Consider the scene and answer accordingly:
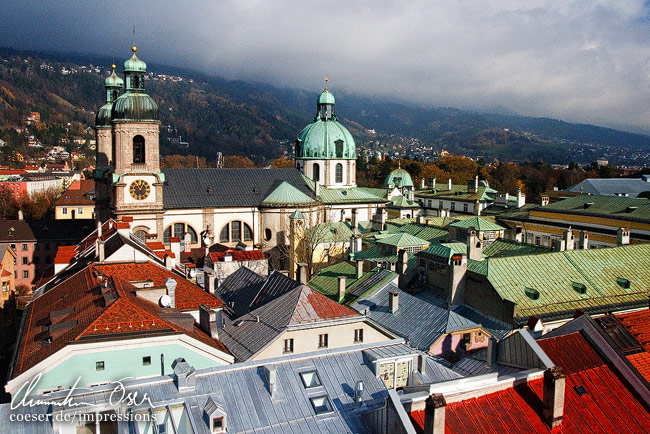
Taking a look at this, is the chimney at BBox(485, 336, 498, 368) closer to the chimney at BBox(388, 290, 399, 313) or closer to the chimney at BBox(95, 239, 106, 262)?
the chimney at BBox(388, 290, 399, 313)

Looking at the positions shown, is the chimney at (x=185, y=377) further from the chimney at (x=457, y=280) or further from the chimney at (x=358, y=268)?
the chimney at (x=358, y=268)

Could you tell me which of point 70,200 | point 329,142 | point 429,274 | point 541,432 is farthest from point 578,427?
point 70,200

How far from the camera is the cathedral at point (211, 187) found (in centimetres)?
A: 5381

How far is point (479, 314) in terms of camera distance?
101ft

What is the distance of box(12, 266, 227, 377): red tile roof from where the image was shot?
19.6 metres

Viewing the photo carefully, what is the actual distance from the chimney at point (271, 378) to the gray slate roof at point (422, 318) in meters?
11.1

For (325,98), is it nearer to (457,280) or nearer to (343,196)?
(343,196)

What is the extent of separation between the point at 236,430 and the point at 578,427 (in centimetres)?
831

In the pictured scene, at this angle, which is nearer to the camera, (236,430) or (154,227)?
(236,430)

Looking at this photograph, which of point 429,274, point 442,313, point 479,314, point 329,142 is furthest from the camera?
point 329,142

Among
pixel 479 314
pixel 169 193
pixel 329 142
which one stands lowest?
pixel 479 314

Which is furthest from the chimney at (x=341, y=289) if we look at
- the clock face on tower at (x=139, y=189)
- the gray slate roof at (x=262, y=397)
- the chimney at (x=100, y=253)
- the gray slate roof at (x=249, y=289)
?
the clock face on tower at (x=139, y=189)

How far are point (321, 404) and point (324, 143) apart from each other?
2226 inches

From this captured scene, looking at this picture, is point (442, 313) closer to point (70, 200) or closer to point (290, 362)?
point (290, 362)
